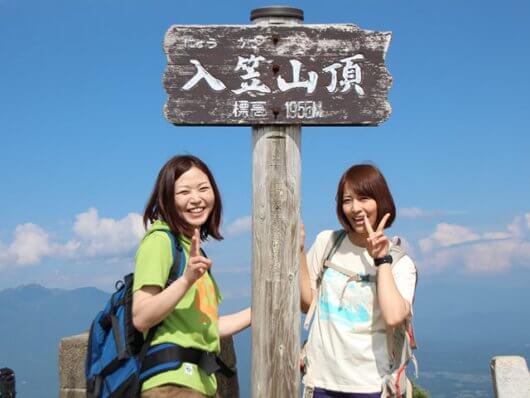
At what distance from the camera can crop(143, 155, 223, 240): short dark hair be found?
4.26 metres

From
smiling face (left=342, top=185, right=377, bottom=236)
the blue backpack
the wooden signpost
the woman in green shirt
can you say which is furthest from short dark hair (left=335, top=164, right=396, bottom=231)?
the blue backpack

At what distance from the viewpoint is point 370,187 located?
465 cm

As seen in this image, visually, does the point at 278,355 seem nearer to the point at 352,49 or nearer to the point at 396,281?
the point at 396,281

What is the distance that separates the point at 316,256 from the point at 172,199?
1187 millimetres

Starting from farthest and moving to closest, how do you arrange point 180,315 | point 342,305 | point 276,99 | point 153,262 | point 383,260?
point 276,99 < point 342,305 < point 383,260 < point 180,315 < point 153,262

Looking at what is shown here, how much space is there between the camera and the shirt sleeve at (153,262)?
3900mm

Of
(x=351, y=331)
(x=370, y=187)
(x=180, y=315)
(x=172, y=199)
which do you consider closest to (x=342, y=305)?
(x=351, y=331)

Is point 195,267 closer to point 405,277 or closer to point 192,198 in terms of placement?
point 192,198

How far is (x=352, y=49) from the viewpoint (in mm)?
4883

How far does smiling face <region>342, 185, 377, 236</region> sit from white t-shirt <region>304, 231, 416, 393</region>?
213 millimetres

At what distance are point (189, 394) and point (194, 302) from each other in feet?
1.75

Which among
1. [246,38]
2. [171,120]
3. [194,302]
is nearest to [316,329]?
[194,302]

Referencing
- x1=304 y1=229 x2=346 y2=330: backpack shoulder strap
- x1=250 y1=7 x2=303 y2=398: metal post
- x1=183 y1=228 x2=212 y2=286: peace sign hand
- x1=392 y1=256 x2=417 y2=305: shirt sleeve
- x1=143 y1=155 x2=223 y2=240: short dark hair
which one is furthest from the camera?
x1=250 y1=7 x2=303 y2=398: metal post

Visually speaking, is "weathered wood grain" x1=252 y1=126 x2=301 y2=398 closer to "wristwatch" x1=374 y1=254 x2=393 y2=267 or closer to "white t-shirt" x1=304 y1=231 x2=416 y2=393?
"white t-shirt" x1=304 y1=231 x2=416 y2=393
